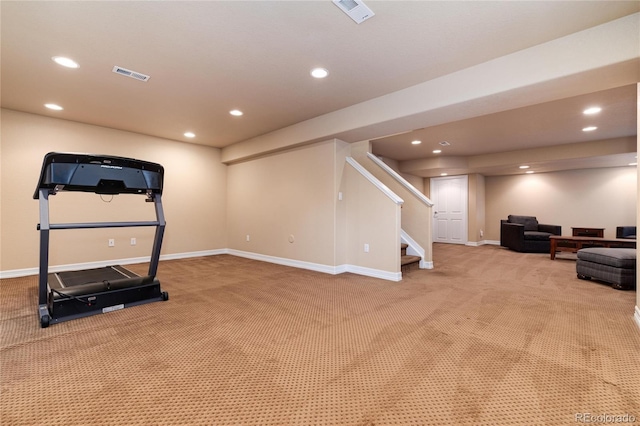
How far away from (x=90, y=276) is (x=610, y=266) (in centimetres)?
656

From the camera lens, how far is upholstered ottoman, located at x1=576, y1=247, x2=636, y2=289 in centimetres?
355

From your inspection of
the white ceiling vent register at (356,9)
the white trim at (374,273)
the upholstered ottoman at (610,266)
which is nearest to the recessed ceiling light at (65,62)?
the white ceiling vent register at (356,9)

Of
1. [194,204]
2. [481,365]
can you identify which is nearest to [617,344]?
[481,365]

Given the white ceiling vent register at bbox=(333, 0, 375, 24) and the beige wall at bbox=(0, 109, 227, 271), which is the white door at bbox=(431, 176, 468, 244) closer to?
the beige wall at bbox=(0, 109, 227, 271)

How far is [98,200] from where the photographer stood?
16.0ft

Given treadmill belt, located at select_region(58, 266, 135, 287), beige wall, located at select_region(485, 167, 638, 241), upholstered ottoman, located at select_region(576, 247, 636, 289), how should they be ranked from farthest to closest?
beige wall, located at select_region(485, 167, 638, 241)
upholstered ottoman, located at select_region(576, 247, 636, 289)
treadmill belt, located at select_region(58, 266, 135, 287)

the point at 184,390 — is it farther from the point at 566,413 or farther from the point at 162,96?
the point at 162,96

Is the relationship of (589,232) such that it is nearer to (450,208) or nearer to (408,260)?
(450,208)

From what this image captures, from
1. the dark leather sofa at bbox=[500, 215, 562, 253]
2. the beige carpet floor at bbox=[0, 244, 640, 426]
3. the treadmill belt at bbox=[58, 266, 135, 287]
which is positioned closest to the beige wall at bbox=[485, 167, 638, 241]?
the dark leather sofa at bbox=[500, 215, 562, 253]

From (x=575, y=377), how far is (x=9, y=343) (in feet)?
12.6

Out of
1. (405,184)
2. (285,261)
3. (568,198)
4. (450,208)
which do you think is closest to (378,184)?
(405,184)

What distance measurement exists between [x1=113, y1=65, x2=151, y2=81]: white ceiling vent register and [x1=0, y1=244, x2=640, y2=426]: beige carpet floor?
98.4 inches

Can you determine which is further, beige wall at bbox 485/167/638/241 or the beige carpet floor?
beige wall at bbox 485/167/638/241

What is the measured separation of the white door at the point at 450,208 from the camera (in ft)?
28.7
